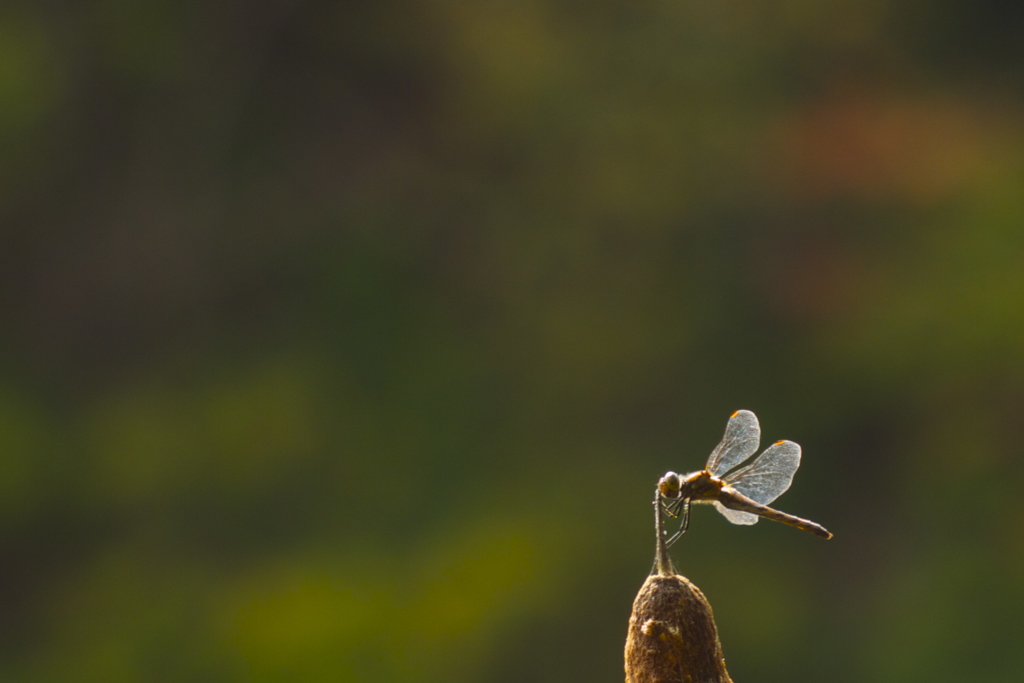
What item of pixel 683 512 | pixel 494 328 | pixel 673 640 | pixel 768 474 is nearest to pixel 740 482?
pixel 768 474

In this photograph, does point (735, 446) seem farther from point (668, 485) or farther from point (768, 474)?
point (668, 485)

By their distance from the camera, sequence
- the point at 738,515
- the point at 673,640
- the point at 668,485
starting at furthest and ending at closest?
the point at 738,515 → the point at 668,485 → the point at 673,640

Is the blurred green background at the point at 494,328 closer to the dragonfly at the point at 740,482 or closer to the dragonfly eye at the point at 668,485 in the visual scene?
the dragonfly at the point at 740,482

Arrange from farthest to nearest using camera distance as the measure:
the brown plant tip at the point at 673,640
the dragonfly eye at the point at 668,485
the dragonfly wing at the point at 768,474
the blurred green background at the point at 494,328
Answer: the blurred green background at the point at 494,328 → the dragonfly wing at the point at 768,474 → the dragonfly eye at the point at 668,485 → the brown plant tip at the point at 673,640

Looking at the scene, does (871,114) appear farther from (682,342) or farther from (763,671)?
(763,671)

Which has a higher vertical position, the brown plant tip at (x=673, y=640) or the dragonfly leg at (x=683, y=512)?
the dragonfly leg at (x=683, y=512)

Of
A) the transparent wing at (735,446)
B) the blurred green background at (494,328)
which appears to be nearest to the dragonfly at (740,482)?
the transparent wing at (735,446)

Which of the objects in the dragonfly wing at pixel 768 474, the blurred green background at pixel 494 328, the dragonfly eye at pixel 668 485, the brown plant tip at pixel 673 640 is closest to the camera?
the brown plant tip at pixel 673 640

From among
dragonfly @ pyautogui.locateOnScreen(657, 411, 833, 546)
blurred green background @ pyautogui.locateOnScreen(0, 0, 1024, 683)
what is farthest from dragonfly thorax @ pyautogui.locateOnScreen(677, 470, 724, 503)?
blurred green background @ pyautogui.locateOnScreen(0, 0, 1024, 683)
